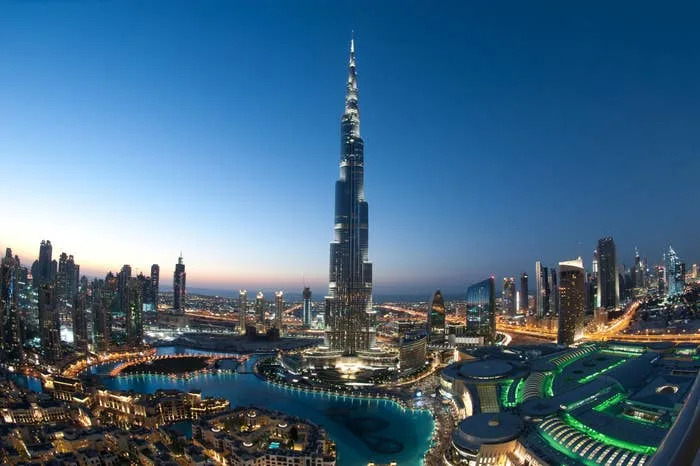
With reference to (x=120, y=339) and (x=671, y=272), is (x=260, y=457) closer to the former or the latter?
(x=120, y=339)

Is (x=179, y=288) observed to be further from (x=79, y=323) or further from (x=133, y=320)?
(x=79, y=323)

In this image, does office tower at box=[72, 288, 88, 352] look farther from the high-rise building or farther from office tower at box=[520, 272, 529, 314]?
office tower at box=[520, 272, 529, 314]

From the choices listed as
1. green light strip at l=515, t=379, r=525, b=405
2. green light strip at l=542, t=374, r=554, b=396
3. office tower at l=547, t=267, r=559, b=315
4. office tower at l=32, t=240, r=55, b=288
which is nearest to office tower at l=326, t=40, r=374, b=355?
green light strip at l=515, t=379, r=525, b=405

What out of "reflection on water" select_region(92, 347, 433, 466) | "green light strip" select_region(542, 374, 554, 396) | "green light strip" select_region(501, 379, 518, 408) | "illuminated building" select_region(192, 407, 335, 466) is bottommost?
"reflection on water" select_region(92, 347, 433, 466)

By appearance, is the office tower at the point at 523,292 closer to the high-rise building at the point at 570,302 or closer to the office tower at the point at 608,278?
the office tower at the point at 608,278

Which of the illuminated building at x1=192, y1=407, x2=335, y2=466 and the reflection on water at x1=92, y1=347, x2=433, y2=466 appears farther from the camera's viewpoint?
the reflection on water at x1=92, y1=347, x2=433, y2=466

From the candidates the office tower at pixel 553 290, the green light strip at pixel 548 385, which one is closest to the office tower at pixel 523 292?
the office tower at pixel 553 290

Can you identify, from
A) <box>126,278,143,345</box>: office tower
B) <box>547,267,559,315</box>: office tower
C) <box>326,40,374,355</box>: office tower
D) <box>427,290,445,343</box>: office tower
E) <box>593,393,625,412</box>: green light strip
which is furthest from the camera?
<box>547,267,559,315</box>: office tower
